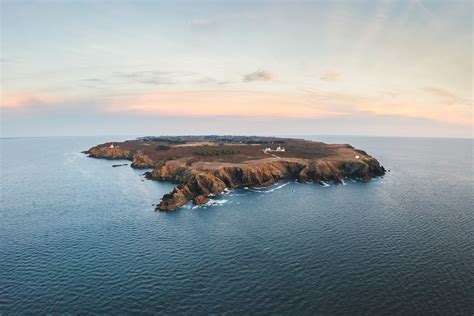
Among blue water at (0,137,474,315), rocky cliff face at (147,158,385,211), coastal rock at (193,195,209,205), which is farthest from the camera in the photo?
rocky cliff face at (147,158,385,211)

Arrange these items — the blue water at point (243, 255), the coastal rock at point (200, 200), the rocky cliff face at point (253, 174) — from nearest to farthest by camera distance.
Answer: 1. the blue water at point (243, 255)
2. the coastal rock at point (200, 200)
3. the rocky cliff face at point (253, 174)

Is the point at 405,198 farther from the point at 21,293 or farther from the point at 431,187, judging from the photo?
the point at 21,293

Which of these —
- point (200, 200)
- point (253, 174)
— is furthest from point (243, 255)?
point (253, 174)

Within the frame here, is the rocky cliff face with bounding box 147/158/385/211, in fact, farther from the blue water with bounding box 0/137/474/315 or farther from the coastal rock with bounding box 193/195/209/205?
the blue water with bounding box 0/137/474/315

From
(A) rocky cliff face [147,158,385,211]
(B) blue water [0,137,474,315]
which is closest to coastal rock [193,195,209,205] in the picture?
(A) rocky cliff face [147,158,385,211]

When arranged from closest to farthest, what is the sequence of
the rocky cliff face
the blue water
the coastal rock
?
the blue water < the coastal rock < the rocky cliff face

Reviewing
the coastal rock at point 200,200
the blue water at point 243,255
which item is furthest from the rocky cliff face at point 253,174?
the blue water at point 243,255

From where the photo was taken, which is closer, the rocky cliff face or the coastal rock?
the coastal rock

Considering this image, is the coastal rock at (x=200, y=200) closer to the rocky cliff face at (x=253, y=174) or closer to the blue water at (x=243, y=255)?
the rocky cliff face at (x=253, y=174)
